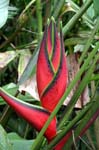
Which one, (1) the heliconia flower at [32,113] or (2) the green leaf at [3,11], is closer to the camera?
(1) the heliconia flower at [32,113]

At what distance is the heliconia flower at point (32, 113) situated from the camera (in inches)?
21.2

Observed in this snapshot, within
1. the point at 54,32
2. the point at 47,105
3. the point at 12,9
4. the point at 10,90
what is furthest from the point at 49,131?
the point at 12,9

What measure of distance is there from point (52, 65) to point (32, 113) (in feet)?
0.23

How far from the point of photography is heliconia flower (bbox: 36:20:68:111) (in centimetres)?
56

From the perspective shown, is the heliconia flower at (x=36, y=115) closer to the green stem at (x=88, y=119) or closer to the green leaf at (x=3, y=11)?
the green stem at (x=88, y=119)

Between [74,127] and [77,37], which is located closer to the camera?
[74,127]

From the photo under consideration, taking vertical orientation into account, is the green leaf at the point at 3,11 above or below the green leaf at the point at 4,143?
above

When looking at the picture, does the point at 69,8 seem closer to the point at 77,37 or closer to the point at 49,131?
the point at 77,37

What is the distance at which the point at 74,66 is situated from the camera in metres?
0.74

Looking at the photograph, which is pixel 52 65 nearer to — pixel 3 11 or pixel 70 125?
pixel 70 125

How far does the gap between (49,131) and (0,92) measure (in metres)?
0.10

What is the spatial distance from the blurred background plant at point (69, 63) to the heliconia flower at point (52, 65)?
0.02 m

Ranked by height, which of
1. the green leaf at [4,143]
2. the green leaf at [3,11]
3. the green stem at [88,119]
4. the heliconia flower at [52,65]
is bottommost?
the green stem at [88,119]

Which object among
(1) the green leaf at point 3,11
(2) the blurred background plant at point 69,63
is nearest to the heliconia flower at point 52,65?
(2) the blurred background plant at point 69,63
